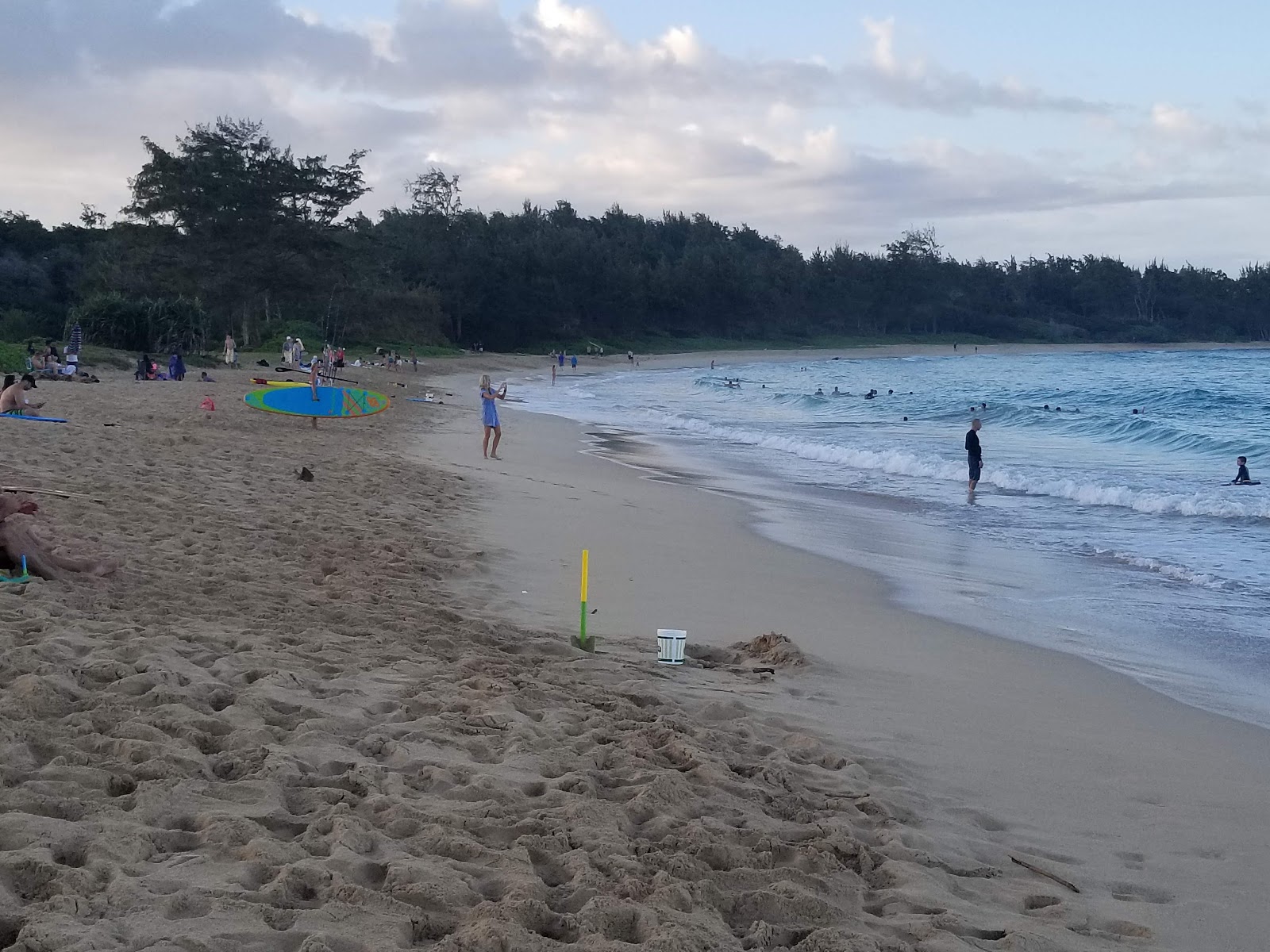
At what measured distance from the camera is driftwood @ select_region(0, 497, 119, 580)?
233 inches

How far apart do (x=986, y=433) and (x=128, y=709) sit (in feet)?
83.6

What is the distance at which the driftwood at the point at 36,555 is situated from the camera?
593cm

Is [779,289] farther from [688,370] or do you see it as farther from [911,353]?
[688,370]

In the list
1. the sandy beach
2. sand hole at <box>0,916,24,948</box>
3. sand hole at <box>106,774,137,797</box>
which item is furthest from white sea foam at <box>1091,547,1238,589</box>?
sand hole at <box>0,916,24,948</box>

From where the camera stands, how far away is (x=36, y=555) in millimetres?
5992

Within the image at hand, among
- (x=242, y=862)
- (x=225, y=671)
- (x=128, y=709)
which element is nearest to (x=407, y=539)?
(x=225, y=671)

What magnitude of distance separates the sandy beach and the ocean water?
96 cm

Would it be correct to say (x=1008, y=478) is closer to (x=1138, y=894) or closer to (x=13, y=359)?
(x=1138, y=894)

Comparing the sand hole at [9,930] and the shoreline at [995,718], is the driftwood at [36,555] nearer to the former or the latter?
the shoreline at [995,718]

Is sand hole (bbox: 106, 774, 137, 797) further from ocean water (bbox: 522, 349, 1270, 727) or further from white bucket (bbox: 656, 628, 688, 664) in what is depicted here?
ocean water (bbox: 522, 349, 1270, 727)

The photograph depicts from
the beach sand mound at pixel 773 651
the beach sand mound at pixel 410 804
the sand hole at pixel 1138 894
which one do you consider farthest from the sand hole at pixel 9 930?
the beach sand mound at pixel 773 651

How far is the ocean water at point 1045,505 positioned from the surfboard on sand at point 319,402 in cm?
608

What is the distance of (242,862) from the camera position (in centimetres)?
315

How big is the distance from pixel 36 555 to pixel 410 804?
11.4 ft
